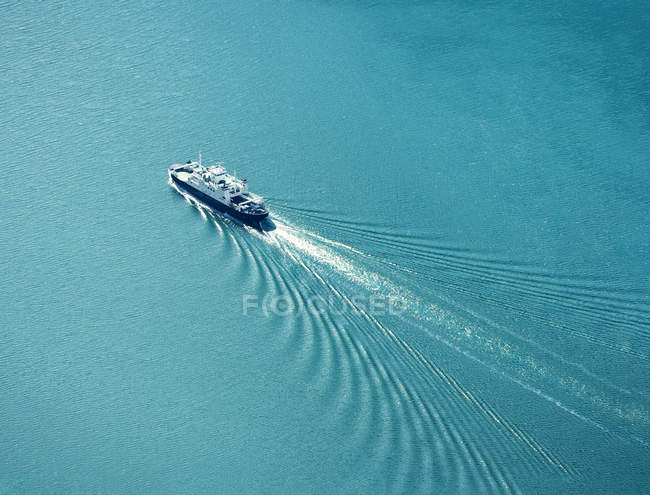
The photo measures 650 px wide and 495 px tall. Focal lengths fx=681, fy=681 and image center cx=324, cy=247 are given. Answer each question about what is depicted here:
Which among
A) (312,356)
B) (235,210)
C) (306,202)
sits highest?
(306,202)

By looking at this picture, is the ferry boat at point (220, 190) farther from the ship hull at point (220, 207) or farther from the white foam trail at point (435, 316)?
the white foam trail at point (435, 316)

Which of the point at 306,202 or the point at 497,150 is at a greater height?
the point at 497,150

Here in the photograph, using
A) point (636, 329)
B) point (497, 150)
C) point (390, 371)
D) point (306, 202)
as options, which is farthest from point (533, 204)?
point (390, 371)

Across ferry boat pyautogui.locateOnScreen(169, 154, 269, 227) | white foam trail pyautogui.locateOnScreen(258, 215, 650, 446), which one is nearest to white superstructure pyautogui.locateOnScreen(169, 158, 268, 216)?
ferry boat pyautogui.locateOnScreen(169, 154, 269, 227)

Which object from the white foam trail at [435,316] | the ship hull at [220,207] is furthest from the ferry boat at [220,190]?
the white foam trail at [435,316]

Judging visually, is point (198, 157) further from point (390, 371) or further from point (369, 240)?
point (390, 371)

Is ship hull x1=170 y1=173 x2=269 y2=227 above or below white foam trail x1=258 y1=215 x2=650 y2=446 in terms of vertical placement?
above

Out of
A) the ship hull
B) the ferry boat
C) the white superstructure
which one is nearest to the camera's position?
the ship hull

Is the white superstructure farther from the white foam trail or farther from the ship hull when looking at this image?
the white foam trail
